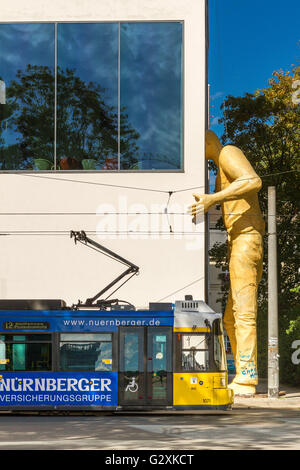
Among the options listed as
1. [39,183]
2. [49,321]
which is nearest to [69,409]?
[49,321]

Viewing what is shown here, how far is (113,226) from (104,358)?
7.33 m

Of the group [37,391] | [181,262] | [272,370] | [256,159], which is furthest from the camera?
[256,159]

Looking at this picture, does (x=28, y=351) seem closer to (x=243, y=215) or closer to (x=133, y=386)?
(x=133, y=386)

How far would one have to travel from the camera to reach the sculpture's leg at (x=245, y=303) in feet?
79.8

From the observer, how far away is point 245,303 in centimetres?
2466

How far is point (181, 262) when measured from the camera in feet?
84.7

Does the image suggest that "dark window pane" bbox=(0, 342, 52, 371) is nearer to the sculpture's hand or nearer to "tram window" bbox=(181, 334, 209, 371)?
"tram window" bbox=(181, 334, 209, 371)

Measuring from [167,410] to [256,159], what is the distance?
18.1 meters

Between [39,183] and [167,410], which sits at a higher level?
[39,183]

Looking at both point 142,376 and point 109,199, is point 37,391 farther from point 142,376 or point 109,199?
point 109,199

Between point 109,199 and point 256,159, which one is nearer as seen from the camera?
point 109,199

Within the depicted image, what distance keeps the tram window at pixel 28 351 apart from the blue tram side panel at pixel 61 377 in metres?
0.10

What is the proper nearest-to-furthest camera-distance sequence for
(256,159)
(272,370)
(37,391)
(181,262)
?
(37,391), (272,370), (181,262), (256,159)

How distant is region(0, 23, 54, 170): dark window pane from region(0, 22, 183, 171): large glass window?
33 millimetres
